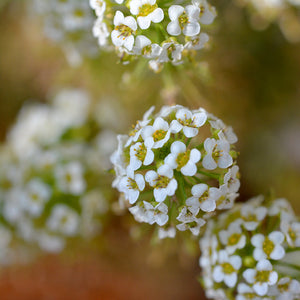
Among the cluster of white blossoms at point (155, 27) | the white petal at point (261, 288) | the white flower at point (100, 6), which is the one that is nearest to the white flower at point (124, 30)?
the cluster of white blossoms at point (155, 27)

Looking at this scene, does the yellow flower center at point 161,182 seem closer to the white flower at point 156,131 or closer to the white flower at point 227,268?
the white flower at point 156,131

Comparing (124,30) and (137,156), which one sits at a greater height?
(124,30)

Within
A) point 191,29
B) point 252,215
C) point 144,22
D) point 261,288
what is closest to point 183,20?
point 191,29

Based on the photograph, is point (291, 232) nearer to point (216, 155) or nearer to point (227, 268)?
point (227, 268)

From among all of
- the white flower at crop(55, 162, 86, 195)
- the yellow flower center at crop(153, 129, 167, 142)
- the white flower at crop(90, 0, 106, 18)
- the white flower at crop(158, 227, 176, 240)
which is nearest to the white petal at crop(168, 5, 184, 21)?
the white flower at crop(90, 0, 106, 18)

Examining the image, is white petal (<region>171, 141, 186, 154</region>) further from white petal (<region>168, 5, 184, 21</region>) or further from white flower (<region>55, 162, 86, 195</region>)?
white flower (<region>55, 162, 86, 195</region>)

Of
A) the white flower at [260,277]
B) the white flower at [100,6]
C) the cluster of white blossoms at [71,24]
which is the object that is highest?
the cluster of white blossoms at [71,24]

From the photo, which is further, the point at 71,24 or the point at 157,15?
the point at 71,24
